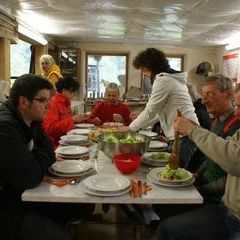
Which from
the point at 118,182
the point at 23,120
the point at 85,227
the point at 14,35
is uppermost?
the point at 14,35

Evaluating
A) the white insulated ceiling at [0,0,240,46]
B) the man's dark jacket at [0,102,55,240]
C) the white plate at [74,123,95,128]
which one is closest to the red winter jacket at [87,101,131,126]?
the white plate at [74,123,95,128]

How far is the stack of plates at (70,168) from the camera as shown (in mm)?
1684

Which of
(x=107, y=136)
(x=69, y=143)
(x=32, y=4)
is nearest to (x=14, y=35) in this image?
(x=32, y=4)

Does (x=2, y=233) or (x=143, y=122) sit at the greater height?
(x=143, y=122)

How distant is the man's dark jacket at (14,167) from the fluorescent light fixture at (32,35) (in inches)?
129

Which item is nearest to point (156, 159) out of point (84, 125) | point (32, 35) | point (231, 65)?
point (84, 125)

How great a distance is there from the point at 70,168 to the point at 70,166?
31mm

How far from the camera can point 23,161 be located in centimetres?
146

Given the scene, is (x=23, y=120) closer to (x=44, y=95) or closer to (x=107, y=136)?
(x=44, y=95)

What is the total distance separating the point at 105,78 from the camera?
25.7 ft

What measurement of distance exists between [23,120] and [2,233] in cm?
57

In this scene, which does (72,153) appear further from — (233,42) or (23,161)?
(233,42)

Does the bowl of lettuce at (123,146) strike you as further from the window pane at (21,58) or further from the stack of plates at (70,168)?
the window pane at (21,58)

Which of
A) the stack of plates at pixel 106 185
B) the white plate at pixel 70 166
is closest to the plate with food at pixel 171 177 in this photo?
the stack of plates at pixel 106 185
